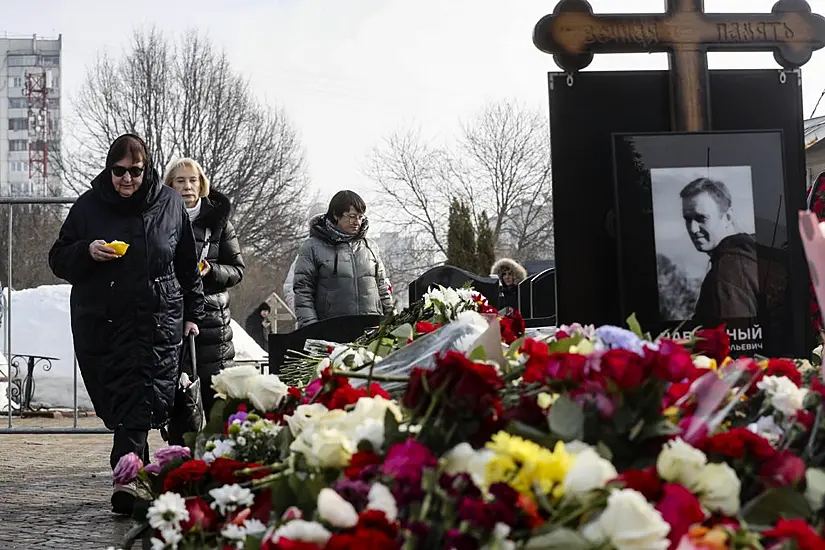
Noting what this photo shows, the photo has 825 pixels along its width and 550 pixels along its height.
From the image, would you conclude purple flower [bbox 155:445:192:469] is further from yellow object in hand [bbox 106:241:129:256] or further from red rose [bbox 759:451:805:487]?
yellow object in hand [bbox 106:241:129:256]

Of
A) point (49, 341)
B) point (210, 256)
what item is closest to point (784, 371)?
point (210, 256)

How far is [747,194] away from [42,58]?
85515 millimetres

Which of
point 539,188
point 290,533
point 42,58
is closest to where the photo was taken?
point 290,533

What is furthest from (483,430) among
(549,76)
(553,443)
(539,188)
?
(539,188)

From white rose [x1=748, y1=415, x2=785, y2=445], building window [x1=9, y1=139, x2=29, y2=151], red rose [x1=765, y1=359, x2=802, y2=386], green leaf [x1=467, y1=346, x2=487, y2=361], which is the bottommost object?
white rose [x1=748, y1=415, x2=785, y2=445]

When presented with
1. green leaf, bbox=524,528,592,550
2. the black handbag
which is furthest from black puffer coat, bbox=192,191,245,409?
green leaf, bbox=524,528,592,550

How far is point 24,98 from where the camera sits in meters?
89.7

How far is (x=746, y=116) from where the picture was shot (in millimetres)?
3615

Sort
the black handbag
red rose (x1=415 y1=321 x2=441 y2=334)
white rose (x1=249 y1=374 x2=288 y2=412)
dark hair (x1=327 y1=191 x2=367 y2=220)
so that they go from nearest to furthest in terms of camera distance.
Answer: white rose (x1=249 y1=374 x2=288 y2=412) < red rose (x1=415 y1=321 x2=441 y2=334) < the black handbag < dark hair (x1=327 y1=191 x2=367 y2=220)

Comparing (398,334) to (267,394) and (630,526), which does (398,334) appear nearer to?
(267,394)

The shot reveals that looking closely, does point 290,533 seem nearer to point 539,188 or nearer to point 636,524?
point 636,524

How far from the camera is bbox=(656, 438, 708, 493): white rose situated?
1.42 metres

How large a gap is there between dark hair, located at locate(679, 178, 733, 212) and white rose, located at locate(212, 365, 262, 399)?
1538 mm

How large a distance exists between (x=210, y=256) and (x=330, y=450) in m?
5.21
